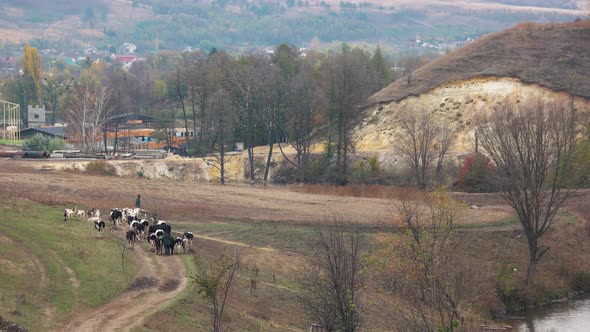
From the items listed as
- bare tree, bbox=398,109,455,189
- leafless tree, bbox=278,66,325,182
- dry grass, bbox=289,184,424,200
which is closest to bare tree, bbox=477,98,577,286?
dry grass, bbox=289,184,424,200

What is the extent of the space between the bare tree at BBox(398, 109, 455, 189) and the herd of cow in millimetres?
→ 42858

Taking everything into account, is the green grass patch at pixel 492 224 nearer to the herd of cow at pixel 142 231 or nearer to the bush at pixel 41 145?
the herd of cow at pixel 142 231

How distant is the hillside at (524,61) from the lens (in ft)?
372

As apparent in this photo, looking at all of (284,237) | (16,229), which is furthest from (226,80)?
(16,229)

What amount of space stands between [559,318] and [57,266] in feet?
85.9

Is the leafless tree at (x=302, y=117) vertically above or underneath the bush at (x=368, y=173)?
above

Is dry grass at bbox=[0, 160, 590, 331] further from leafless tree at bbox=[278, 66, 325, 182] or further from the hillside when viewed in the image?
the hillside

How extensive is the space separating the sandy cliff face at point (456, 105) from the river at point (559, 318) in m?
49.8

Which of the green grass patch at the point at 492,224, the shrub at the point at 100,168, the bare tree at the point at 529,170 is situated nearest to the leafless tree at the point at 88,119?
the shrub at the point at 100,168

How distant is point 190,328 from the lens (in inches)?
1492

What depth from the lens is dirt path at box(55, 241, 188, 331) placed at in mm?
36500

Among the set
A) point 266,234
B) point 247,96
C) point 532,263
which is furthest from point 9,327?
point 247,96

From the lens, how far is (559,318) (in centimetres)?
5456

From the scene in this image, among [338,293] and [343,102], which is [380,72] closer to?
[343,102]
